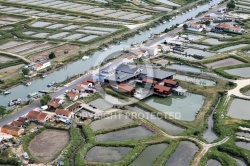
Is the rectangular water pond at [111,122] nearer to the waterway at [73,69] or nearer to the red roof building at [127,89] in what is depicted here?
the red roof building at [127,89]

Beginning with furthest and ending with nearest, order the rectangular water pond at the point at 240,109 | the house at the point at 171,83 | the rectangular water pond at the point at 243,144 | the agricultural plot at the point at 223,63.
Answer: the agricultural plot at the point at 223,63 < the house at the point at 171,83 < the rectangular water pond at the point at 240,109 < the rectangular water pond at the point at 243,144

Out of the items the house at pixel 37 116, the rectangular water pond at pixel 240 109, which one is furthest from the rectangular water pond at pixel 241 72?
the house at pixel 37 116

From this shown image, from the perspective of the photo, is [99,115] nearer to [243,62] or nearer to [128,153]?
[128,153]

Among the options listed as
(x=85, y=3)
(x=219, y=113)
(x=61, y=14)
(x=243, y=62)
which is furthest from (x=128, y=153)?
(x=85, y=3)

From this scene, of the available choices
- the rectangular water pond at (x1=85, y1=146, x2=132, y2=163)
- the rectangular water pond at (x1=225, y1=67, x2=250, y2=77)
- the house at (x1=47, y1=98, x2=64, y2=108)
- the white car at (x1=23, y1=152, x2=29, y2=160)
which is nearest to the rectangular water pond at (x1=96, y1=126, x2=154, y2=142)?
the rectangular water pond at (x1=85, y1=146, x2=132, y2=163)

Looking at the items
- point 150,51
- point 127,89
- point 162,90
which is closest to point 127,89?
point 127,89

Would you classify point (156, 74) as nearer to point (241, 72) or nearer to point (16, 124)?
point (241, 72)
